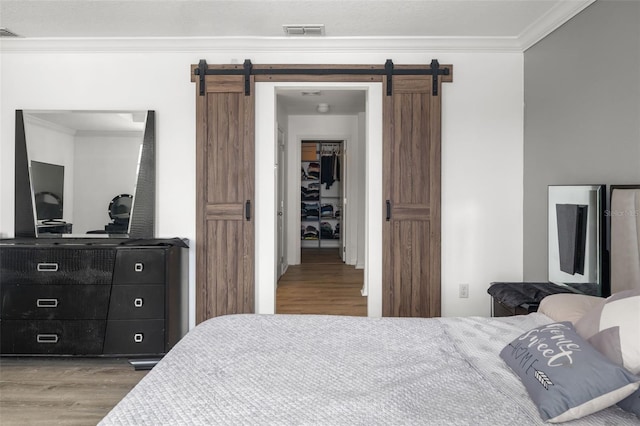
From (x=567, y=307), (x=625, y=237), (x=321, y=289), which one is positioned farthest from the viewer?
(x=321, y=289)

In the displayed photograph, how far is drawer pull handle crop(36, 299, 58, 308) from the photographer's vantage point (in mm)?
3145

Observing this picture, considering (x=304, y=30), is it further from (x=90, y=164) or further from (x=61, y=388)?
(x=61, y=388)

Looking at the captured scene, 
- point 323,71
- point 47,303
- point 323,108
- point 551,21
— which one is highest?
point 323,108

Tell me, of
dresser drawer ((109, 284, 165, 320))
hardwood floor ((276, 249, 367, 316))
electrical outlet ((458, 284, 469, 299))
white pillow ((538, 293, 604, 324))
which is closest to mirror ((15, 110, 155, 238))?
dresser drawer ((109, 284, 165, 320))

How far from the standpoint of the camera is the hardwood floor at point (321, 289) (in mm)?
4512

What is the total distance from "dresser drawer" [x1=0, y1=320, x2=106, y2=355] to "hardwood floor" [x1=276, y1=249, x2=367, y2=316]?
178 cm

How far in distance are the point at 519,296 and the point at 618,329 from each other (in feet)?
3.97

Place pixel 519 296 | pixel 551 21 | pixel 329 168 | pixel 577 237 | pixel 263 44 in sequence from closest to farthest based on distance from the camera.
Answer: pixel 519 296, pixel 577 237, pixel 551 21, pixel 263 44, pixel 329 168

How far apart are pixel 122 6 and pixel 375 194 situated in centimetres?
242

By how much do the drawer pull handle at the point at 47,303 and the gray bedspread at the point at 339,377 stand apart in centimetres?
190

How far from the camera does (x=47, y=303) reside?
3146mm

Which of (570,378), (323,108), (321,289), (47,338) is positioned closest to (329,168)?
(323,108)

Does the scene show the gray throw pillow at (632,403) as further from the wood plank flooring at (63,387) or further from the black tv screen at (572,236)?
the wood plank flooring at (63,387)

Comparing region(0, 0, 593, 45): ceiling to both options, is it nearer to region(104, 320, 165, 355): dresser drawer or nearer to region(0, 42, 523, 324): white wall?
region(0, 42, 523, 324): white wall
